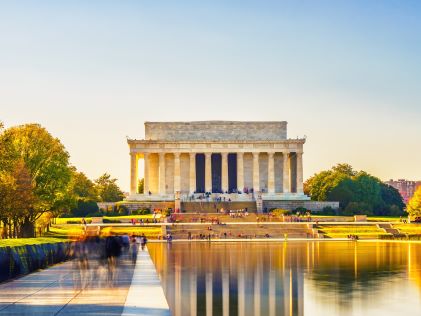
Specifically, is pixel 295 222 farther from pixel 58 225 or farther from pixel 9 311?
pixel 9 311

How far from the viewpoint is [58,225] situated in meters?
88.9

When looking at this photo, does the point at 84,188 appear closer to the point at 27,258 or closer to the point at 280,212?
the point at 280,212

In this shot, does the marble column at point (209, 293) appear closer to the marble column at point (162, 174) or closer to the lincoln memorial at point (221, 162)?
the lincoln memorial at point (221, 162)

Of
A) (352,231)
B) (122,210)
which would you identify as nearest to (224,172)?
(122,210)

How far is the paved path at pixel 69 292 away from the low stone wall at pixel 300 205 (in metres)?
76.8

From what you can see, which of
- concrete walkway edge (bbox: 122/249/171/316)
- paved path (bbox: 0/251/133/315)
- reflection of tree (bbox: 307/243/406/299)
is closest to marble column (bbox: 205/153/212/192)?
reflection of tree (bbox: 307/243/406/299)

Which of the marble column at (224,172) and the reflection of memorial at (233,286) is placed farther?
the marble column at (224,172)

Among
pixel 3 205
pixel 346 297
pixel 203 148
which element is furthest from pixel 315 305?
pixel 203 148

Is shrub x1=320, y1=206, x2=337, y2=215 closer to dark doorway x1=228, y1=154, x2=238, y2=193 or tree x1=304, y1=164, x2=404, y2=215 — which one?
tree x1=304, y1=164, x2=404, y2=215

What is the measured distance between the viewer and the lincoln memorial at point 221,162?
115750 mm

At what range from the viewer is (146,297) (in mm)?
23984

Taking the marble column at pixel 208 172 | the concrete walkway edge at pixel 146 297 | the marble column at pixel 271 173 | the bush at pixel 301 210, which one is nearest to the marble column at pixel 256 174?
the marble column at pixel 271 173

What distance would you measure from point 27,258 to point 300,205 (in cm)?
7860

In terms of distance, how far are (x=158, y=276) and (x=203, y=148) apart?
84193 millimetres
